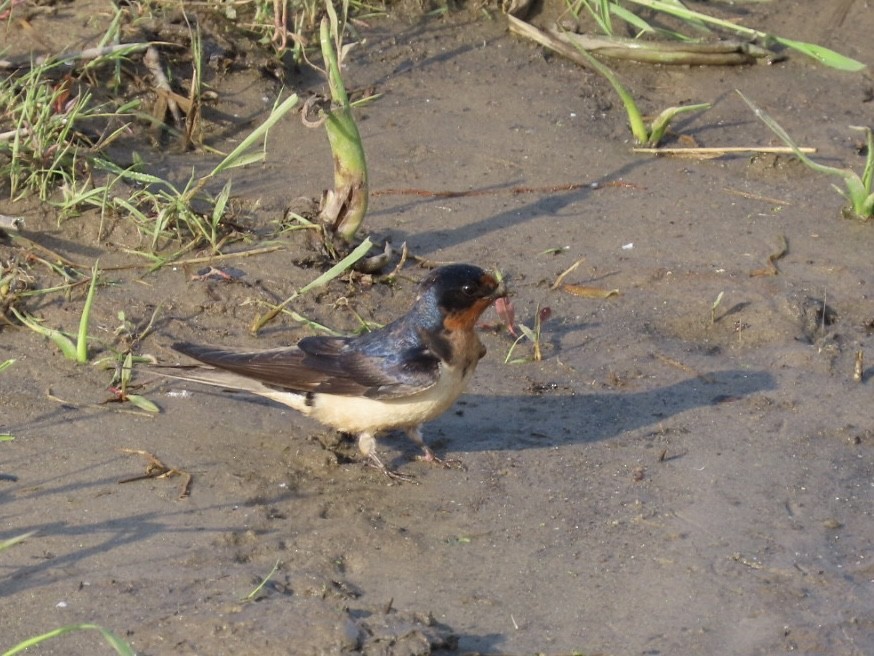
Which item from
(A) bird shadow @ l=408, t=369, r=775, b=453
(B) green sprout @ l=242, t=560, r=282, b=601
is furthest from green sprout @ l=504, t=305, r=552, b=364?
(B) green sprout @ l=242, t=560, r=282, b=601

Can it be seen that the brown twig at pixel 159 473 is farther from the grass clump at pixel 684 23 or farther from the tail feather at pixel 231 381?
the grass clump at pixel 684 23

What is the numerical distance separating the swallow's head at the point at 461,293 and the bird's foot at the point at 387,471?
21.1 inches

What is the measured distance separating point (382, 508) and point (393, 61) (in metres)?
3.42

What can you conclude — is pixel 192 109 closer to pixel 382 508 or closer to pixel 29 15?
pixel 29 15

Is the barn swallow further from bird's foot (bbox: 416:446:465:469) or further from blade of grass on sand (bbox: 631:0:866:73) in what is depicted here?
blade of grass on sand (bbox: 631:0:866:73)

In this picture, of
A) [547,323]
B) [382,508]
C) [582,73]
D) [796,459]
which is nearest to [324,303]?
[547,323]

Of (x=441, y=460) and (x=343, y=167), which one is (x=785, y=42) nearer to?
(x=343, y=167)

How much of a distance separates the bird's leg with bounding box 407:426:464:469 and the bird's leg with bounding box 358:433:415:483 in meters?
0.11

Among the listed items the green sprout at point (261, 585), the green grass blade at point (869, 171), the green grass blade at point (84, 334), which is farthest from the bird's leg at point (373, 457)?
the green grass blade at point (869, 171)

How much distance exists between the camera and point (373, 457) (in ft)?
16.4

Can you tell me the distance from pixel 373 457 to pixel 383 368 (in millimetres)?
320

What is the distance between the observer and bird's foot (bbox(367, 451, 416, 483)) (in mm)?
4926

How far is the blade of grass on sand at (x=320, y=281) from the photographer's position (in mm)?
5312

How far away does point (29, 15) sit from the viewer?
6.89 meters
